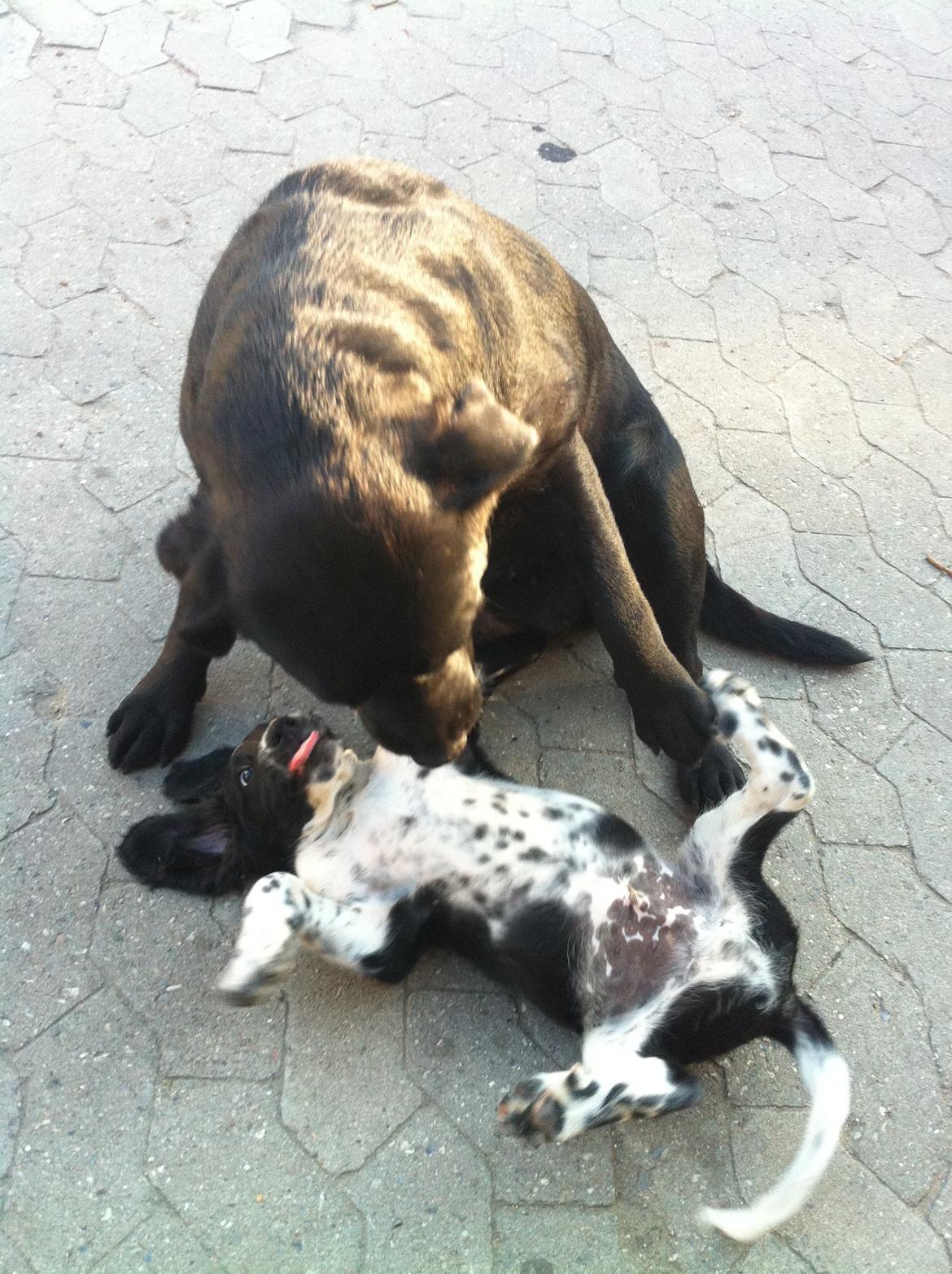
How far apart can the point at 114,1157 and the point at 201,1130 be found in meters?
0.21

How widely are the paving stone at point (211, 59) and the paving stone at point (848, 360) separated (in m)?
3.21

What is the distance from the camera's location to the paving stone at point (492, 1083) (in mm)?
2482

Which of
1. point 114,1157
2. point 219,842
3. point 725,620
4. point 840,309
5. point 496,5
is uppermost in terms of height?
point 496,5

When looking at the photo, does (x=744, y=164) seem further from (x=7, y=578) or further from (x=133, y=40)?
(x=7, y=578)

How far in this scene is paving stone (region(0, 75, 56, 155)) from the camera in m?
4.84

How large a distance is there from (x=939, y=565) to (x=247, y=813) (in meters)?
2.87

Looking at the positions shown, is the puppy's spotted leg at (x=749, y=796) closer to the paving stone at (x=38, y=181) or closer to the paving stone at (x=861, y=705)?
the paving stone at (x=861, y=705)

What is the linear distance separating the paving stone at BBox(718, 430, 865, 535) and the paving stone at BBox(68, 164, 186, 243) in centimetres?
275

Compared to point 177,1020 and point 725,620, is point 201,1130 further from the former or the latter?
point 725,620

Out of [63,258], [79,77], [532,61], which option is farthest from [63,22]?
[532,61]

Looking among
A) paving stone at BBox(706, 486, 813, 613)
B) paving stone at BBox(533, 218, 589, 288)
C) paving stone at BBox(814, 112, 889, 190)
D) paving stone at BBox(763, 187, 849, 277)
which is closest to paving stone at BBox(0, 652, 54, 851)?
paving stone at BBox(706, 486, 813, 613)

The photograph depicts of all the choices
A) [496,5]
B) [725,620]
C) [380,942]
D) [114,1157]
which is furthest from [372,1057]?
[496,5]

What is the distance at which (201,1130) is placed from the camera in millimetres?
2459

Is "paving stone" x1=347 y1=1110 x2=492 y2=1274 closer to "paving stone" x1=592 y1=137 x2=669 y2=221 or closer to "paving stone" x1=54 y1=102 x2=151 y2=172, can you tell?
Answer: "paving stone" x1=592 y1=137 x2=669 y2=221
